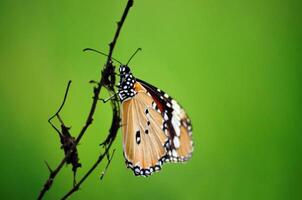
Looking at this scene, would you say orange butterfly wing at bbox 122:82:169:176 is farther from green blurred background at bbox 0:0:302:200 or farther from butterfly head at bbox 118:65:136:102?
green blurred background at bbox 0:0:302:200

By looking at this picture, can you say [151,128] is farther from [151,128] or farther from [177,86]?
[177,86]

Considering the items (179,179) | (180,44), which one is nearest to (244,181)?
(179,179)

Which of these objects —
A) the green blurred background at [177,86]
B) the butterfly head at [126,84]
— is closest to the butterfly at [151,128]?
the butterfly head at [126,84]

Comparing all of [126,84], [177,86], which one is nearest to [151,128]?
[126,84]

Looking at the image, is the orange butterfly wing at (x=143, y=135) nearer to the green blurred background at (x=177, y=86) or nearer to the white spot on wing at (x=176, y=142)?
the white spot on wing at (x=176, y=142)

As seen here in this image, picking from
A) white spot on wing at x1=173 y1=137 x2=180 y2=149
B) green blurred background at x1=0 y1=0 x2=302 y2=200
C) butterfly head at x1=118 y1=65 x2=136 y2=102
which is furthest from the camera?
green blurred background at x1=0 y1=0 x2=302 y2=200

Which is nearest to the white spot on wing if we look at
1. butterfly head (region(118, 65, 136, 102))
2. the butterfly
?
the butterfly

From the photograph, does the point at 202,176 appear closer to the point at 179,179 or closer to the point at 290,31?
the point at 179,179

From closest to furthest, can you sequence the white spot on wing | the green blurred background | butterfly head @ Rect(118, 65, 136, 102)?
butterfly head @ Rect(118, 65, 136, 102), the white spot on wing, the green blurred background
